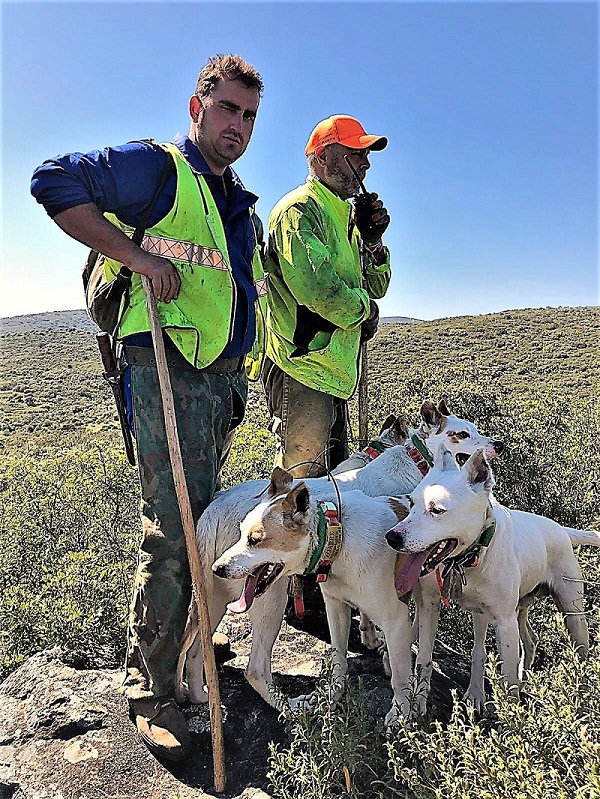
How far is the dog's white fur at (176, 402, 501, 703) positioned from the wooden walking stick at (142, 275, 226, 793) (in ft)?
0.97

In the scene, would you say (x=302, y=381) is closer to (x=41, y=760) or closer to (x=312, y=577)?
(x=312, y=577)

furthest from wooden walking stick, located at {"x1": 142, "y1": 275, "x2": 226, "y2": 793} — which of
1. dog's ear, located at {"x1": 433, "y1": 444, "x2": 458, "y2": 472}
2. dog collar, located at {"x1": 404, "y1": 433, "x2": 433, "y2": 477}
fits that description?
dog collar, located at {"x1": 404, "y1": 433, "x2": 433, "y2": 477}

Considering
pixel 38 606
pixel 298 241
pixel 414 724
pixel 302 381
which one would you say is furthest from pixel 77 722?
pixel 298 241

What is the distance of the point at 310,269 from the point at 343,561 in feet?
5.38

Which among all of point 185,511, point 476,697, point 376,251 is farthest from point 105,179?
point 476,697

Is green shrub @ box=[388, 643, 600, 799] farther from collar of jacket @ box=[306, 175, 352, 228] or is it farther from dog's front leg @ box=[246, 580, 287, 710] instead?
collar of jacket @ box=[306, 175, 352, 228]

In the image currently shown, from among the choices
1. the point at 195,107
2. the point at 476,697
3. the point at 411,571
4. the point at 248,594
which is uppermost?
the point at 195,107

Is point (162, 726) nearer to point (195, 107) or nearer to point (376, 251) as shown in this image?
point (195, 107)

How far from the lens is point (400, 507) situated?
11.7 ft

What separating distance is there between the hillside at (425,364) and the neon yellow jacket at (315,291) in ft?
19.2

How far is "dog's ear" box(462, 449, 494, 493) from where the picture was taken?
303 centimetres

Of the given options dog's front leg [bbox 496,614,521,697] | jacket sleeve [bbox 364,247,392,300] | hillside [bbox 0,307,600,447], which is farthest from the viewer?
hillside [bbox 0,307,600,447]

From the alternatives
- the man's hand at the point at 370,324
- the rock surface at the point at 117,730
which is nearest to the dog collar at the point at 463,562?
the rock surface at the point at 117,730

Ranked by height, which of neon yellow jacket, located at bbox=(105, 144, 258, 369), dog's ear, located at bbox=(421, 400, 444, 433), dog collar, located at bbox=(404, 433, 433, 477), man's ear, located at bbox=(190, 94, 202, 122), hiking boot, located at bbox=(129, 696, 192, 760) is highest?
man's ear, located at bbox=(190, 94, 202, 122)
